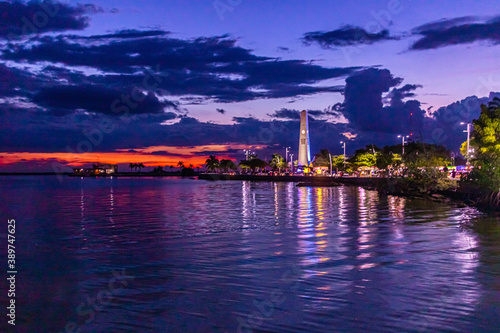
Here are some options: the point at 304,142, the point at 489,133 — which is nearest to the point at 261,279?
the point at 489,133

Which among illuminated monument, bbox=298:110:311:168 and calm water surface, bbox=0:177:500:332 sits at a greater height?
illuminated monument, bbox=298:110:311:168

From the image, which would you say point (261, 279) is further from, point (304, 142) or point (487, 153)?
point (304, 142)

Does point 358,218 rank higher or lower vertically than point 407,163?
lower

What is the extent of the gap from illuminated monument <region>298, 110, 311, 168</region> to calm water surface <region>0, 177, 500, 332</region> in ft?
390

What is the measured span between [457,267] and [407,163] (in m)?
56.5

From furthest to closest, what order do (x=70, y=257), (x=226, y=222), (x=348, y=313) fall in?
(x=226, y=222), (x=70, y=257), (x=348, y=313)

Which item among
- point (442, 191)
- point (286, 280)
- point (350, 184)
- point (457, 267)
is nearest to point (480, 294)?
point (457, 267)

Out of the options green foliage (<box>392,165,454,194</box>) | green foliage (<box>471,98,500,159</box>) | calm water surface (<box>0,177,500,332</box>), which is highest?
green foliage (<box>471,98,500,159</box>)

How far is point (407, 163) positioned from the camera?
69.2m

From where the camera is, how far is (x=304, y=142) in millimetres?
147750

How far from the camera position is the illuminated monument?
14438cm

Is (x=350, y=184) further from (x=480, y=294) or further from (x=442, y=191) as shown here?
(x=480, y=294)

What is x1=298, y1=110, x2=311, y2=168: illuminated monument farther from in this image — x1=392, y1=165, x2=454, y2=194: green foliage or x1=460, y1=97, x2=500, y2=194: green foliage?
x1=460, y1=97, x2=500, y2=194: green foliage

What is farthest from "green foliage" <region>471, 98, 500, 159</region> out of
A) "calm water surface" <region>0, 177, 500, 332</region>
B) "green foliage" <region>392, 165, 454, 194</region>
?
"calm water surface" <region>0, 177, 500, 332</region>
